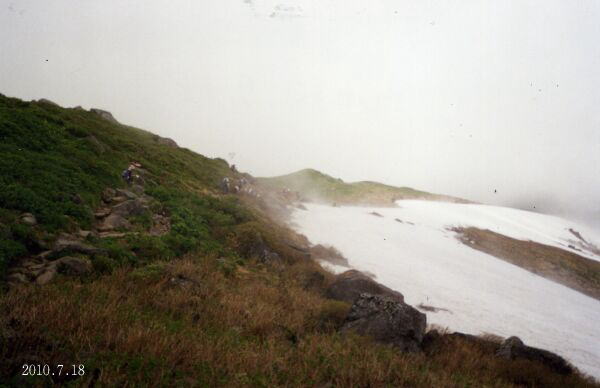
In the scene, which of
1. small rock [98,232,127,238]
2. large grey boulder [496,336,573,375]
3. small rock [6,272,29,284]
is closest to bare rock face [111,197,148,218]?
small rock [98,232,127,238]

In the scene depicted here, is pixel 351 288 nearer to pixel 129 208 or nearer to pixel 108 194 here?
pixel 129 208

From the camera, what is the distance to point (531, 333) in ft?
48.1

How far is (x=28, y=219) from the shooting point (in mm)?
8000

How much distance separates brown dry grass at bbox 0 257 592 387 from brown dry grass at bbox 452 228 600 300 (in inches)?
1077

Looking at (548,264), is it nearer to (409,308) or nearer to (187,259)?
(409,308)

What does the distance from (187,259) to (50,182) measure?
581 centimetres

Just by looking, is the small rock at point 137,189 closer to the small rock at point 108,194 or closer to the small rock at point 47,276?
the small rock at point 108,194

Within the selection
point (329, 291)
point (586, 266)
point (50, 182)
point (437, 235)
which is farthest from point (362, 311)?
point (586, 266)

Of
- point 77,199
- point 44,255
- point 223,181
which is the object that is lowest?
point 44,255

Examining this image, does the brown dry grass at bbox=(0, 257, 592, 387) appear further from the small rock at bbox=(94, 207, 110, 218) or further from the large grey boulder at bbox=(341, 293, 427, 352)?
the small rock at bbox=(94, 207, 110, 218)

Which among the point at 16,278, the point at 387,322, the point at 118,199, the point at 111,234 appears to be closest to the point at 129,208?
the point at 118,199

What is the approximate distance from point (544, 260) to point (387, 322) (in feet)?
117

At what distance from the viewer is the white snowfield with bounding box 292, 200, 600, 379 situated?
14.5 meters

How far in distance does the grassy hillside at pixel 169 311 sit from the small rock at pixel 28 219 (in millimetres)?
98
